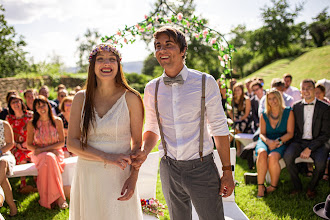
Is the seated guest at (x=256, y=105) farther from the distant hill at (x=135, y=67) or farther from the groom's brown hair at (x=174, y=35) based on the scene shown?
the distant hill at (x=135, y=67)

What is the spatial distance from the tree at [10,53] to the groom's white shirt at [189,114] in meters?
23.5

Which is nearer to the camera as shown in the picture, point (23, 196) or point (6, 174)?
point (6, 174)

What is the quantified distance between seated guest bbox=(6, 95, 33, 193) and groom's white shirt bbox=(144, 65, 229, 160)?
4.28 metres

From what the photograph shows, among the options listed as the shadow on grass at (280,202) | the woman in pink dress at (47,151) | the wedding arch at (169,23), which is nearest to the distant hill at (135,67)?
the woman in pink dress at (47,151)

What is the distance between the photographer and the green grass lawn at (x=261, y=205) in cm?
386

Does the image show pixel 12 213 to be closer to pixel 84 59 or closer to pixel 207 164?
pixel 207 164

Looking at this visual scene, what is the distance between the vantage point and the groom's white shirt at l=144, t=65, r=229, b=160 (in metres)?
2.00

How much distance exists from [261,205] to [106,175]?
2987mm

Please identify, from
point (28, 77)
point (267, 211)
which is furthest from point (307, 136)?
point (28, 77)

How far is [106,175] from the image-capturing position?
2086 millimetres

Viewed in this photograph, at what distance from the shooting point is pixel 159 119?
2102 mm

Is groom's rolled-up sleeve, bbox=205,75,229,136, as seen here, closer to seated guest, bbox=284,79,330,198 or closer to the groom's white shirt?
the groom's white shirt

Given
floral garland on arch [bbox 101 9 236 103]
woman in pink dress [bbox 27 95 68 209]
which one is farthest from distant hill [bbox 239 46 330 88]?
woman in pink dress [bbox 27 95 68 209]

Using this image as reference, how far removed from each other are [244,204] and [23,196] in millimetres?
3758
